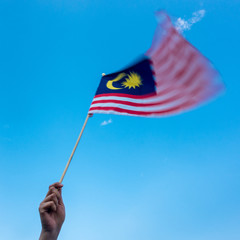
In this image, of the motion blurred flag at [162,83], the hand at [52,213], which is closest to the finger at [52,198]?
the hand at [52,213]

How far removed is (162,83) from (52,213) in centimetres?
533

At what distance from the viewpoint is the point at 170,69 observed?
824 centimetres

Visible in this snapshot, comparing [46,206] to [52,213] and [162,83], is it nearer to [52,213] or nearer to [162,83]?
[52,213]

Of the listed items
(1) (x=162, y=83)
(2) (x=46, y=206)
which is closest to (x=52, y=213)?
(2) (x=46, y=206)

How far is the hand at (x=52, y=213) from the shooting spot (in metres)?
4.49

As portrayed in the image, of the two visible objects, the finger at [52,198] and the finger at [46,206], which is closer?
the finger at [46,206]

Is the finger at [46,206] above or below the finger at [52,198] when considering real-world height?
below

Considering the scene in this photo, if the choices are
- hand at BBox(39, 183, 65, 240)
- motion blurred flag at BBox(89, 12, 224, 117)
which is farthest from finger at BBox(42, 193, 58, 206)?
motion blurred flag at BBox(89, 12, 224, 117)

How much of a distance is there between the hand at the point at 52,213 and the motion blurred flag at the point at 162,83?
3867 mm

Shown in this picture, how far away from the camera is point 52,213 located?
15.6 ft

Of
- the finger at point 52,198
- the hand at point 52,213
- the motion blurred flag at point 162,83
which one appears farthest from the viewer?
the motion blurred flag at point 162,83

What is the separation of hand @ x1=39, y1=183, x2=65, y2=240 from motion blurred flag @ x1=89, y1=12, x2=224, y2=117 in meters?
3.87

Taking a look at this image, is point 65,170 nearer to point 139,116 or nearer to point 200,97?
point 139,116

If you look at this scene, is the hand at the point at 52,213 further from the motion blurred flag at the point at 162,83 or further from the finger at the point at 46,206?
the motion blurred flag at the point at 162,83
